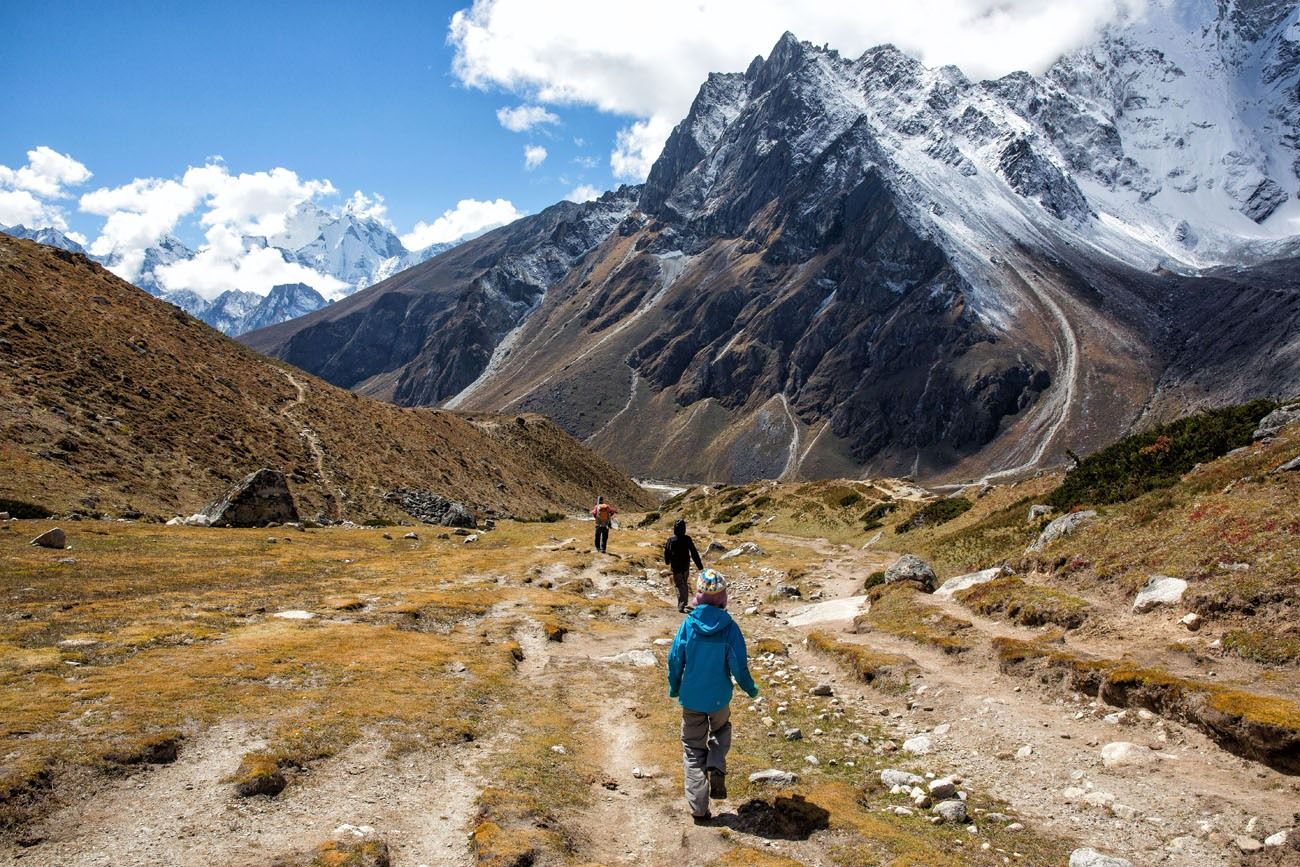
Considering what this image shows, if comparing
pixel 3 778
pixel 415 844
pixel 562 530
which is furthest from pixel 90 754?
pixel 562 530

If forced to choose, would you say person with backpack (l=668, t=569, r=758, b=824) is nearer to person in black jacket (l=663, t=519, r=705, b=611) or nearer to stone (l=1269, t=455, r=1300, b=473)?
person in black jacket (l=663, t=519, r=705, b=611)

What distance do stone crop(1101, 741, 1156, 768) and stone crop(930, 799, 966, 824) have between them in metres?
3.11

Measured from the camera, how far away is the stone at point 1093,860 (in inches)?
311

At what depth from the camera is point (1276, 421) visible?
2658 centimetres

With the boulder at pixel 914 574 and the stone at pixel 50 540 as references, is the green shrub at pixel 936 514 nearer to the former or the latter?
the boulder at pixel 914 574

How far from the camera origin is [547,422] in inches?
5236

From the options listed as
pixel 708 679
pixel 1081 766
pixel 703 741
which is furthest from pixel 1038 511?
pixel 703 741

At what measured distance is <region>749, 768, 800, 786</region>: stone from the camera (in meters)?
11.0

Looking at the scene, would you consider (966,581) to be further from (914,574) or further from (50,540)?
(50,540)

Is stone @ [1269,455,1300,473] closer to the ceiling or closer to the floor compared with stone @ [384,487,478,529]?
closer to the ceiling

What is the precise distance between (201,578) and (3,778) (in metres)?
17.7

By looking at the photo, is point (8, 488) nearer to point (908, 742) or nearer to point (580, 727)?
point (580, 727)

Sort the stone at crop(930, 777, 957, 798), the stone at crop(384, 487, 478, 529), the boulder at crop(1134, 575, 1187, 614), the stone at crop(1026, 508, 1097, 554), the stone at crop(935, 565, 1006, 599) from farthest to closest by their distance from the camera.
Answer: the stone at crop(384, 487, 478, 529), the stone at crop(935, 565, 1006, 599), the stone at crop(1026, 508, 1097, 554), the boulder at crop(1134, 575, 1187, 614), the stone at crop(930, 777, 957, 798)

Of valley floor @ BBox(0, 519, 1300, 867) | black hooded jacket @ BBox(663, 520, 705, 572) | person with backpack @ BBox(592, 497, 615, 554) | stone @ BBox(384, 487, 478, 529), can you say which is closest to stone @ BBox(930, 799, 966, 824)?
valley floor @ BBox(0, 519, 1300, 867)
